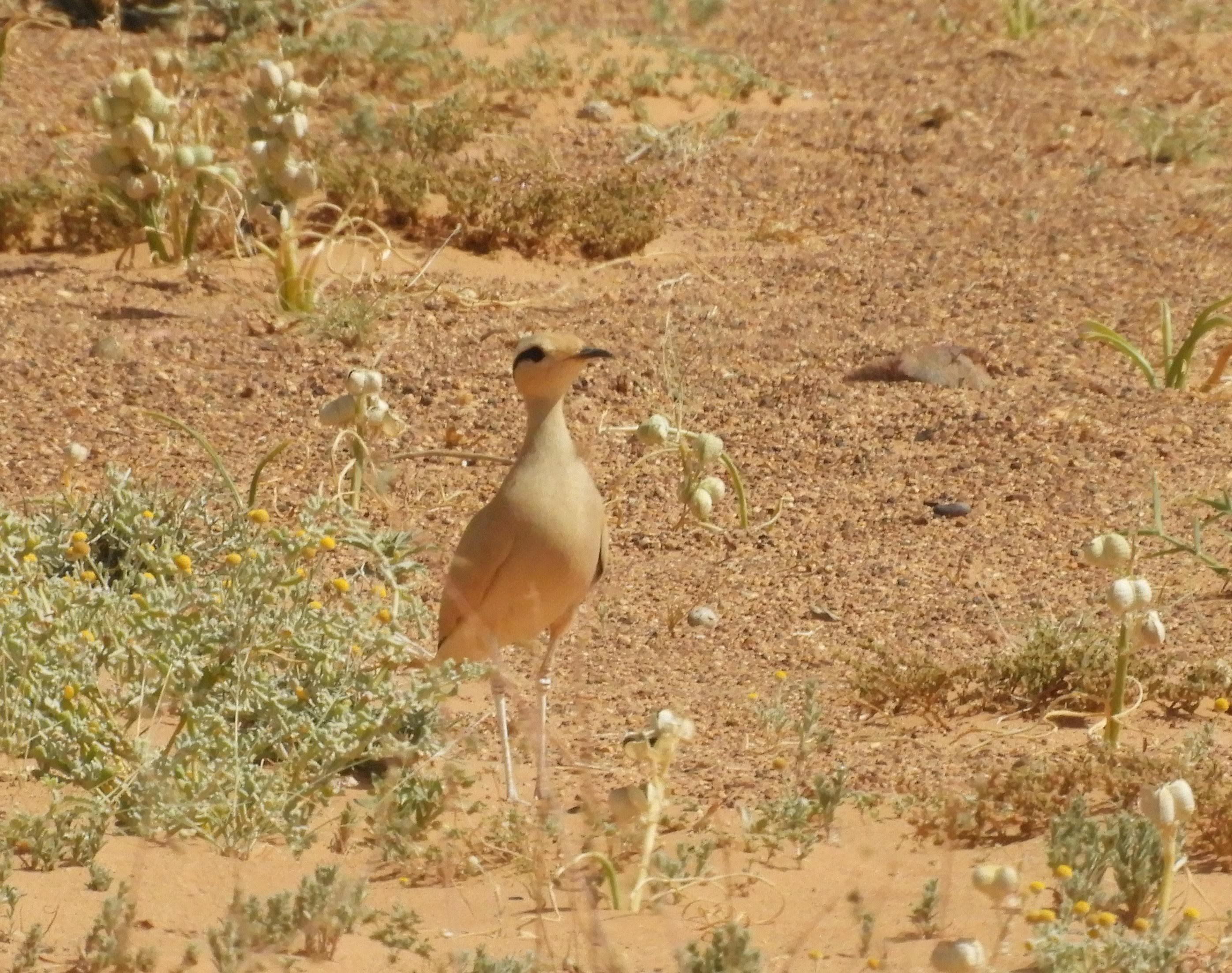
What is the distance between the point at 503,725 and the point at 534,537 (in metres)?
0.45

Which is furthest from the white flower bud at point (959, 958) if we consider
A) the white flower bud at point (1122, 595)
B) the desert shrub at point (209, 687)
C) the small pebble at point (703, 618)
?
the small pebble at point (703, 618)

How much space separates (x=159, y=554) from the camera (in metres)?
4.68

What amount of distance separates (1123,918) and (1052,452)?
9.76 feet

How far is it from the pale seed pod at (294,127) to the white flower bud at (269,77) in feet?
0.37

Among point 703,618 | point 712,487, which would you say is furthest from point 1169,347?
point 703,618

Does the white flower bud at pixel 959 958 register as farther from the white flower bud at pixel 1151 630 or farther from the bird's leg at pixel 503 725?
the bird's leg at pixel 503 725

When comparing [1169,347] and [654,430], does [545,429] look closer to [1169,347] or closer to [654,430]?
[654,430]

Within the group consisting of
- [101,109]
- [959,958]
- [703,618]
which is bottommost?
[959,958]

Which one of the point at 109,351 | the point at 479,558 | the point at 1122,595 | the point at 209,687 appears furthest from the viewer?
the point at 109,351

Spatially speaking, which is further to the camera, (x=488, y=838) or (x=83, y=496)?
(x=83, y=496)

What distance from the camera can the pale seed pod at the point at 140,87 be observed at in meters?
7.00

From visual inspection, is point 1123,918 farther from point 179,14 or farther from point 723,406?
point 179,14

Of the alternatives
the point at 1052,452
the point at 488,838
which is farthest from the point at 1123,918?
the point at 1052,452

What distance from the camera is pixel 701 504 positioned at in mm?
5746
